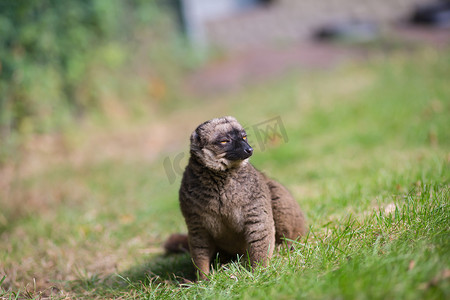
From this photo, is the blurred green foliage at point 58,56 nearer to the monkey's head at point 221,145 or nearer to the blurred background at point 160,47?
the blurred background at point 160,47

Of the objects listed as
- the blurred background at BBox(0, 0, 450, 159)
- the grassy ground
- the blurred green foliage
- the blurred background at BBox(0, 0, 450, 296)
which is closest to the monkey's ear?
the grassy ground

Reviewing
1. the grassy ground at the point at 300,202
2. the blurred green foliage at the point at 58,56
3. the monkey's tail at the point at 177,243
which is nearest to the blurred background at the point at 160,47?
the blurred green foliage at the point at 58,56

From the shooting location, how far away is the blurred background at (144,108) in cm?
553

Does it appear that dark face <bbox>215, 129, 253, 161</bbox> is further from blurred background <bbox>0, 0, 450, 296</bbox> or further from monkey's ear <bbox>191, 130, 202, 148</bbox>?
blurred background <bbox>0, 0, 450, 296</bbox>

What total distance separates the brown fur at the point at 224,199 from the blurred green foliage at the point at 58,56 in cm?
540

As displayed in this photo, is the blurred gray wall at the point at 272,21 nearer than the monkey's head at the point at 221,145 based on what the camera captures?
No

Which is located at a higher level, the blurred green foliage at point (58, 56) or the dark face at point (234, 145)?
the blurred green foliage at point (58, 56)

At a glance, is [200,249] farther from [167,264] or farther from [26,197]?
[26,197]

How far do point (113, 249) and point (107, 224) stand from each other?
844 mm

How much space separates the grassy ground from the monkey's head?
2.70 ft

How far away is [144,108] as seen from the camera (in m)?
11.7

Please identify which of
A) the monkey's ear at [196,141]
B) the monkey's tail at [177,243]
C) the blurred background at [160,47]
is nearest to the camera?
the monkey's ear at [196,141]

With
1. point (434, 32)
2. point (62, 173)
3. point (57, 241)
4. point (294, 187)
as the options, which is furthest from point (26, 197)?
point (434, 32)

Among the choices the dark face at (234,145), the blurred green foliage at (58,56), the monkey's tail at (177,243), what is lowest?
the monkey's tail at (177,243)
